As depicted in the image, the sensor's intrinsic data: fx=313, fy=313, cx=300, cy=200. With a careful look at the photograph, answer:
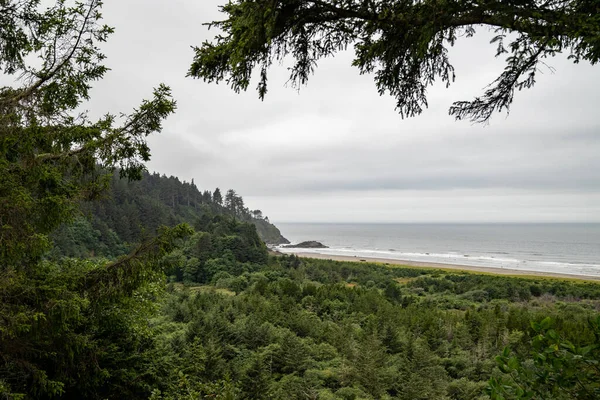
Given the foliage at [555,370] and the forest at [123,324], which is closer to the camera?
the foliage at [555,370]

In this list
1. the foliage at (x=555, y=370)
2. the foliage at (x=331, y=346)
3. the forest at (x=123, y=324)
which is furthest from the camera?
the foliage at (x=331, y=346)

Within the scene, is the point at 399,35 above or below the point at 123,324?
above

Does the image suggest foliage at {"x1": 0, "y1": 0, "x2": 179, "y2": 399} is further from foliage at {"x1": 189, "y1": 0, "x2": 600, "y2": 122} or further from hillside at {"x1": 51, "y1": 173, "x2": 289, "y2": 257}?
foliage at {"x1": 189, "y1": 0, "x2": 600, "y2": 122}

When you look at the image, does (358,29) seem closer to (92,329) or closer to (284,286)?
(92,329)

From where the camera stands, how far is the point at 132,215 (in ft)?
157

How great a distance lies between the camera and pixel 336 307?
16203 millimetres

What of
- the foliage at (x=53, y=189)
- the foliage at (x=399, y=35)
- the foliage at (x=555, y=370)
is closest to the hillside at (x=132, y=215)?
the foliage at (x=53, y=189)

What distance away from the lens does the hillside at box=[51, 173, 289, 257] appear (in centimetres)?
1035

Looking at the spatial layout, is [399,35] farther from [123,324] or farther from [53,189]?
[123,324]

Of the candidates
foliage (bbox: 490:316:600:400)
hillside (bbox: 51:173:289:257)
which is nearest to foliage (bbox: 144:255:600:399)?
foliage (bbox: 490:316:600:400)

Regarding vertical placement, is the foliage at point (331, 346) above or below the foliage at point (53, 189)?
below

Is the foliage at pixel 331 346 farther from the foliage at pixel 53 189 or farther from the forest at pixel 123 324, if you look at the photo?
the foliage at pixel 53 189

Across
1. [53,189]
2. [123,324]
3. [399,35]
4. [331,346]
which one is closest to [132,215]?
[331,346]

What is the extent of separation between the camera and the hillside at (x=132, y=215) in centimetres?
1035
